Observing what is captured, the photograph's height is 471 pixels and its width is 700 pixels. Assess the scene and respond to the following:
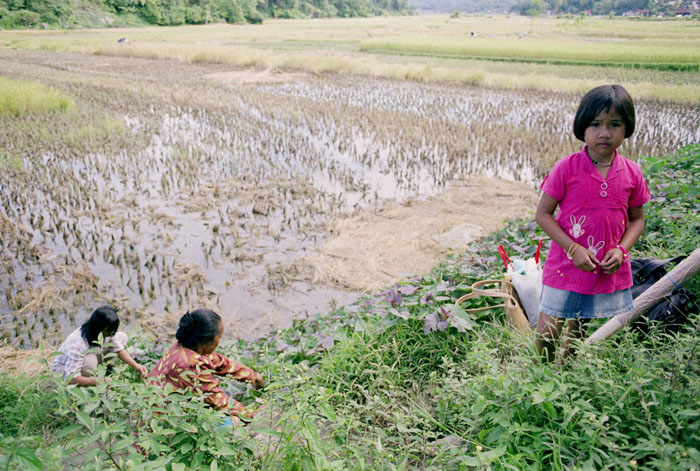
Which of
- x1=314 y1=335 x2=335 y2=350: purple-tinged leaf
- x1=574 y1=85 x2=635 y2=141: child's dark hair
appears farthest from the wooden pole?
x1=314 y1=335 x2=335 y2=350: purple-tinged leaf

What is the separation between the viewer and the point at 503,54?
1916cm

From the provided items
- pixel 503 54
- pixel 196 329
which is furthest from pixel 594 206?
pixel 503 54

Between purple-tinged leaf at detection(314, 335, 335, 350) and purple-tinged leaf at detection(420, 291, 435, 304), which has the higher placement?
purple-tinged leaf at detection(420, 291, 435, 304)

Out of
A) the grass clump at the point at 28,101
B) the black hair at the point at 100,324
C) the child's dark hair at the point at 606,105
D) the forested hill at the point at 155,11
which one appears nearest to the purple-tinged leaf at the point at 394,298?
the child's dark hair at the point at 606,105

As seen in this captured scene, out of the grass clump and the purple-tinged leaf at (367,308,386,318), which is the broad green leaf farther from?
the grass clump

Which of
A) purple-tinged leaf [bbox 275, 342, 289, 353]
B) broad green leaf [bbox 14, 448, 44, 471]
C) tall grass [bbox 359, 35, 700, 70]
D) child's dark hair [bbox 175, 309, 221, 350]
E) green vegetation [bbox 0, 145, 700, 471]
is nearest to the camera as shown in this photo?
broad green leaf [bbox 14, 448, 44, 471]

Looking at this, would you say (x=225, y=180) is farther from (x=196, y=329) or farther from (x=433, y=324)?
(x=433, y=324)

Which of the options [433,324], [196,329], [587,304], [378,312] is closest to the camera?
[587,304]

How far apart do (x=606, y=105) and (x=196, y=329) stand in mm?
2095

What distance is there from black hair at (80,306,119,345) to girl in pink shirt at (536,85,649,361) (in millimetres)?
2354

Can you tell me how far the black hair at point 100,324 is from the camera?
2641mm

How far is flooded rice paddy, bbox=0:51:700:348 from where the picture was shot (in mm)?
4180

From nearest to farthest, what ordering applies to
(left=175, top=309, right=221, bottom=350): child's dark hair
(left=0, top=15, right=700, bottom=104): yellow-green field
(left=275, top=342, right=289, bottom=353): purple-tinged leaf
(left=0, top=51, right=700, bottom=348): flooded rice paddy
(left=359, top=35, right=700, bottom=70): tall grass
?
(left=175, top=309, right=221, bottom=350): child's dark hair < (left=275, top=342, right=289, bottom=353): purple-tinged leaf < (left=0, top=51, right=700, bottom=348): flooded rice paddy < (left=359, top=35, right=700, bottom=70): tall grass < (left=0, top=15, right=700, bottom=104): yellow-green field

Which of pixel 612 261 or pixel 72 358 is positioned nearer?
pixel 612 261
